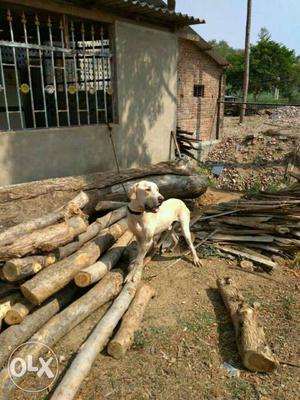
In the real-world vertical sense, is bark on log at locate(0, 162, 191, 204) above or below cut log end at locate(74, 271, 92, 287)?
above

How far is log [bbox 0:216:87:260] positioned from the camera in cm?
417

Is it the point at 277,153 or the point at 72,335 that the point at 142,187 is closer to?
the point at 72,335

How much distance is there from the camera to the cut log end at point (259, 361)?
3.60 m

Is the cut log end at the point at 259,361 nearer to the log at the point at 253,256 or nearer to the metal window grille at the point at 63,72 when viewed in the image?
the log at the point at 253,256

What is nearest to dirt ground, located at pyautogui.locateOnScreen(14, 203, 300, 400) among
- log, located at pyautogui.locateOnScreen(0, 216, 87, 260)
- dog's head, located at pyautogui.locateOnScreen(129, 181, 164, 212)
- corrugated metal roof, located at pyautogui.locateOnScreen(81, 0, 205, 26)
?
log, located at pyautogui.locateOnScreen(0, 216, 87, 260)

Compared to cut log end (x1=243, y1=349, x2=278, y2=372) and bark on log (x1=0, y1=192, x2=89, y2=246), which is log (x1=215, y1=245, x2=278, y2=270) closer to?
cut log end (x1=243, y1=349, x2=278, y2=372)

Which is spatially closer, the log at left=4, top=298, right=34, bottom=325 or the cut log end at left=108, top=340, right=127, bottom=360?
the cut log end at left=108, top=340, right=127, bottom=360

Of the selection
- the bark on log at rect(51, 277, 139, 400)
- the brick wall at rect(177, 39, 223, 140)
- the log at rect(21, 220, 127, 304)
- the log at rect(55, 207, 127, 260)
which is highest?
the brick wall at rect(177, 39, 223, 140)

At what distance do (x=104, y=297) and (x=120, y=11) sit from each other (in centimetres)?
678

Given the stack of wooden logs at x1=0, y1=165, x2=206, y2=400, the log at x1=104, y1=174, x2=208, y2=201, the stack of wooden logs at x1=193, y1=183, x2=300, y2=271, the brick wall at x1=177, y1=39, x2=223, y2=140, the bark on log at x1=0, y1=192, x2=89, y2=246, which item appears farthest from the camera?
the brick wall at x1=177, y1=39, x2=223, y2=140

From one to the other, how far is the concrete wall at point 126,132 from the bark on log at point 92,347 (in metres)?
3.77

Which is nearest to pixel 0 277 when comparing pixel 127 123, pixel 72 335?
pixel 72 335

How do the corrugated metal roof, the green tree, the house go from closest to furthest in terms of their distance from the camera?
1. the house
2. the corrugated metal roof
3. the green tree

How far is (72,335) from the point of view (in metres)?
4.31
